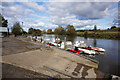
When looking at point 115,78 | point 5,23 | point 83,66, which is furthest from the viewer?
point 5,23

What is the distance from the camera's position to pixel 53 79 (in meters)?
5.46

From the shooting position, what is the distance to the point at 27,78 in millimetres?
5113

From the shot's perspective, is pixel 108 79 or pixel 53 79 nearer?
pixel 53 79

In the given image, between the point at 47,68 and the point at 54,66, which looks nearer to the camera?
the point at 47,68

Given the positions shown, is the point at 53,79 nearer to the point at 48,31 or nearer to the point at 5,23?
the point at 5,23

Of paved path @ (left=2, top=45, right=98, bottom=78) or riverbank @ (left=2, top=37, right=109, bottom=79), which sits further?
paved path @ (left=2, top=45, right=98, bottom=78)

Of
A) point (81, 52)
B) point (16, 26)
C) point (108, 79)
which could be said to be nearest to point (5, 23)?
point (16, 26)

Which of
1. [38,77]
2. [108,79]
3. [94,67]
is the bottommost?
[108,79]

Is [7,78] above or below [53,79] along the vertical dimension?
above

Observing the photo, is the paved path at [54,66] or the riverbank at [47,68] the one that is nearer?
the riverbank at [47,68]

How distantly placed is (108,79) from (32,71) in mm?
7291

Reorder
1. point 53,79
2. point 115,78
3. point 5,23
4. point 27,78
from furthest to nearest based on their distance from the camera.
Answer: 1. point 5,23
2. point 115,78
3. point 53,79
4. point 27,78

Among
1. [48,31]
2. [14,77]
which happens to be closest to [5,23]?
[14,77]

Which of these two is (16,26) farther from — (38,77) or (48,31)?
(48,31)
